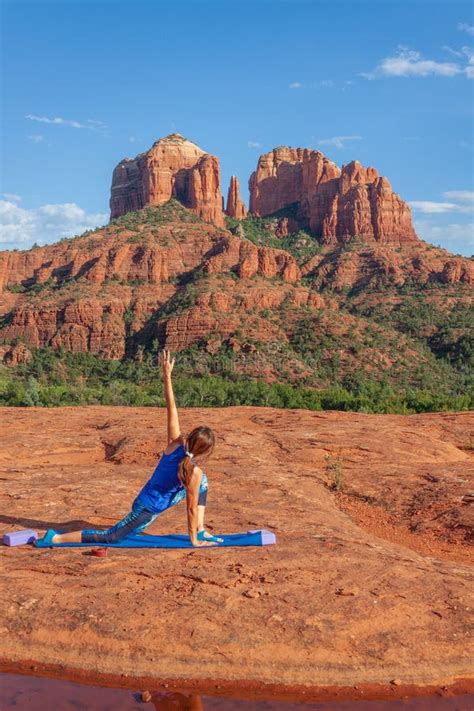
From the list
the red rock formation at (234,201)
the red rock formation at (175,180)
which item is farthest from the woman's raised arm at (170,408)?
the red rock formation at (234,201)

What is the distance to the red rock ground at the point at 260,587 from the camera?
5617 mm

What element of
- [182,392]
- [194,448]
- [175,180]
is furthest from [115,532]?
[175,180]

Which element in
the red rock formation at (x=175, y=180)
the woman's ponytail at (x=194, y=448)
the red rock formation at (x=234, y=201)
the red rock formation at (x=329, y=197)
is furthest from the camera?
the red rock formation at (x=234, y=201)

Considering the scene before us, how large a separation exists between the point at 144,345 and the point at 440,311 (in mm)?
35350

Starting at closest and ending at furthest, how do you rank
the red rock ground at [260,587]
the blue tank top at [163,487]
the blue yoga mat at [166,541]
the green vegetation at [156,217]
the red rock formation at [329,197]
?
the red rock ground at [260,587], the blue tank top at [163,487], the blue yoga mat at [166,541], the green vegetation at [156,217], the red rock formation at [329,197]

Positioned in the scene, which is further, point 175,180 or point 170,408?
point 175,180

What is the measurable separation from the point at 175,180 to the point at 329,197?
28.1m

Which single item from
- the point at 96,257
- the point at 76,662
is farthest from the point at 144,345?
the point at 76,662

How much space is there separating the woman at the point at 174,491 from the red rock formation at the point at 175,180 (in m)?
102

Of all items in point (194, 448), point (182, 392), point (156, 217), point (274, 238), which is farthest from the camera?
point (274, 238)

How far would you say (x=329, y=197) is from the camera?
12050 centimetres

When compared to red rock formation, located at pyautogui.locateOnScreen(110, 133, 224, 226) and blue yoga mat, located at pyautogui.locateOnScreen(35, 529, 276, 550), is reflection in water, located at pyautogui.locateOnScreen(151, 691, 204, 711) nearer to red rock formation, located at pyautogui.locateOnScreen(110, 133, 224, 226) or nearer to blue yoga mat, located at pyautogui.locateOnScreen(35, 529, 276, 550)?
blue yoga mat, located at pyautogui.locateOnScreen(35, 529, 276, 550)

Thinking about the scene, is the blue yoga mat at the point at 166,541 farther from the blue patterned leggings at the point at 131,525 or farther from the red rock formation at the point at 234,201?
the red rock formation at the point at 234,201

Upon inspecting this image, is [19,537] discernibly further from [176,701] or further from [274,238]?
[274,238]
